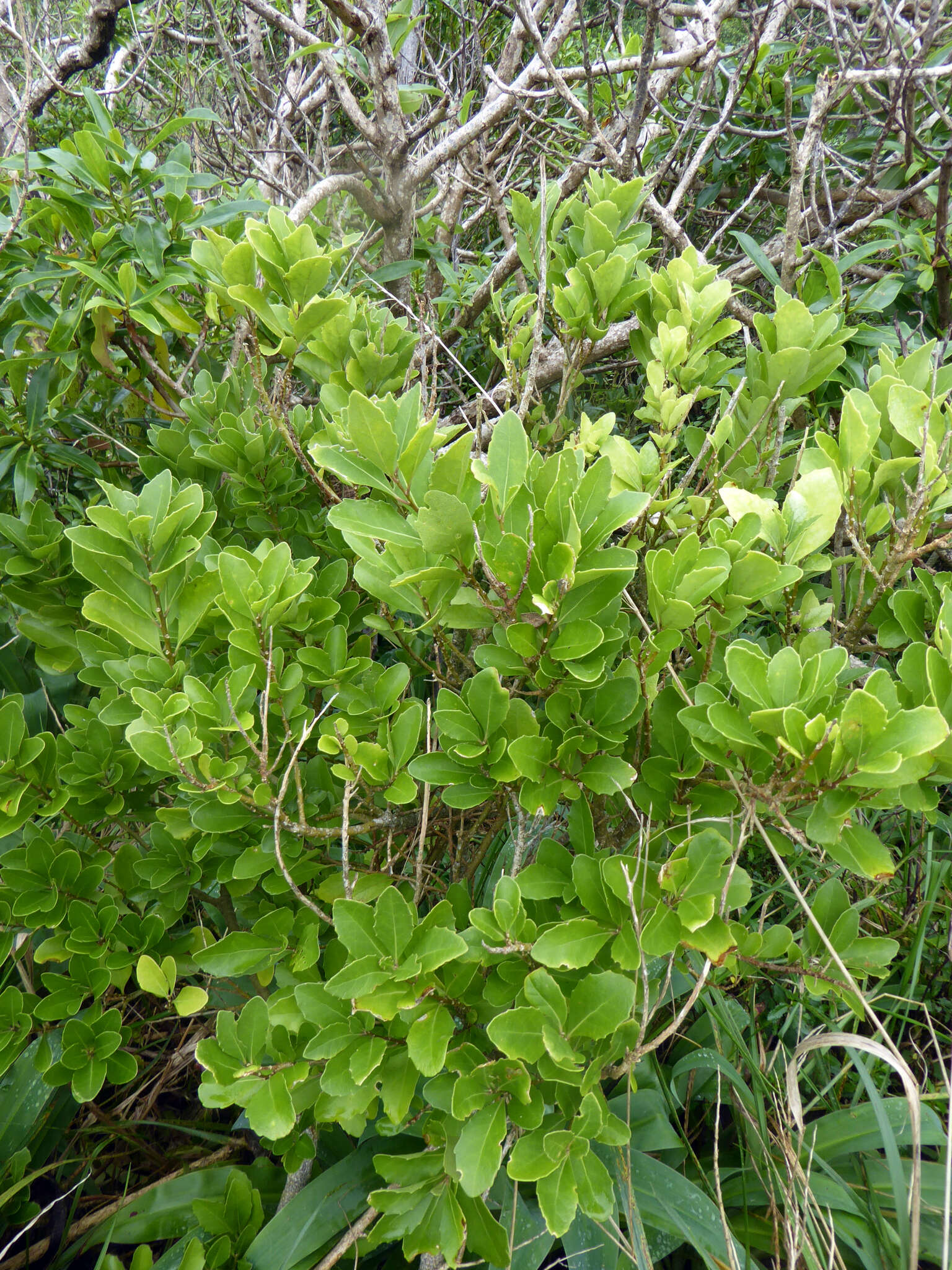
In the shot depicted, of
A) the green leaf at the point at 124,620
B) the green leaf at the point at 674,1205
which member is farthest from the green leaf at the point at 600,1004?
the green leaf at the point at 124,620

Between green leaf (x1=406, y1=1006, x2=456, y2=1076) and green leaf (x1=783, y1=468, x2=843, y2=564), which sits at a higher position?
green leaf (x1=783, y1=468, x2=843, y2=564)

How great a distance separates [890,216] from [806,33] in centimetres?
74

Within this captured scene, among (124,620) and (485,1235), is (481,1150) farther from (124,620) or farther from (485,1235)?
(124,620)

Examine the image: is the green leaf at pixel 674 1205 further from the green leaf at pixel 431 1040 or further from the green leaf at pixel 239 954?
the green leaf at pixel 239 954

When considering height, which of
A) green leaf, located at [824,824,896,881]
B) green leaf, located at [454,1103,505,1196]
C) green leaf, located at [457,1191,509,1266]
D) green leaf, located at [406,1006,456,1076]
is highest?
green leaf, located at [824,824,896,881]

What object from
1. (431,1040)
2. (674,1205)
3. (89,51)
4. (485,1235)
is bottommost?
(674,1205)

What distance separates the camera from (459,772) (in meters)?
0.92

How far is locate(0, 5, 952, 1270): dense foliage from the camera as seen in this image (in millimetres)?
840

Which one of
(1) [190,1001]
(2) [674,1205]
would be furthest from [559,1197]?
(1) [190,1001]

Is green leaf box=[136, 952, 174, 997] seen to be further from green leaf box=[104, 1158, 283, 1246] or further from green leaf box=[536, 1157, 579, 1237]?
green leaf box=[536, 1157, 579, 1237]

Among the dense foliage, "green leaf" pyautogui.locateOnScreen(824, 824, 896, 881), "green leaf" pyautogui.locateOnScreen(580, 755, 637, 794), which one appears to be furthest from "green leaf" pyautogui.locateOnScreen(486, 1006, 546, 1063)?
"green leaf" pyautogui.locateOnScreen(824, 824, 896, 881)

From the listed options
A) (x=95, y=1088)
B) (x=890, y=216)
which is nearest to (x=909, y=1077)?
(x=95, y=1088)

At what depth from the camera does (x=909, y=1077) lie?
94cm

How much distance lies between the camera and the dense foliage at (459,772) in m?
0.84
